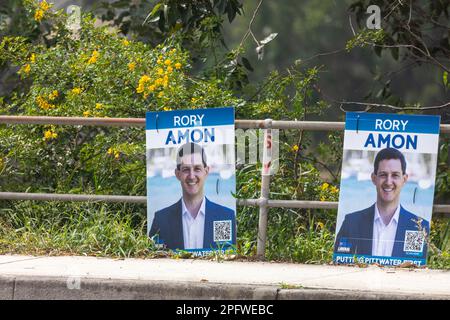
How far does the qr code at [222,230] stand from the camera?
8203 mm

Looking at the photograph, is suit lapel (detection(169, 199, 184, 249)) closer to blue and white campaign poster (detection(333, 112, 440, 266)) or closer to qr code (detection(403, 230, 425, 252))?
blue and white campaign poster (detection(333, 112, 440, 266))

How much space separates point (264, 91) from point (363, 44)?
1.19 m

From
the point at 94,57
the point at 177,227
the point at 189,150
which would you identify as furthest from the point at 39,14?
the point at 177,227

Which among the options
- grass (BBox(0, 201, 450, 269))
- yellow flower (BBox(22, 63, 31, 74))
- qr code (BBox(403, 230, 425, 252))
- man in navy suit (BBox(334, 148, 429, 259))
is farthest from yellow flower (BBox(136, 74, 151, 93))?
qr code (BBox(403, 230, 425, 252))

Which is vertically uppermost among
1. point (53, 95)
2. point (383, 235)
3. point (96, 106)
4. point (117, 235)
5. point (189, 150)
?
point (53, 95)

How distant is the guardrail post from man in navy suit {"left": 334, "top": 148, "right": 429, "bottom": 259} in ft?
1.99

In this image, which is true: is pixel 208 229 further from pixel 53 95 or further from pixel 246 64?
pixel 246 64

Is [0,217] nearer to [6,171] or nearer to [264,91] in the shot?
[6,171]

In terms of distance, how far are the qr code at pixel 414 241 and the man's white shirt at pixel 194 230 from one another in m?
1.66

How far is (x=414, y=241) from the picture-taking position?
7.91 metres

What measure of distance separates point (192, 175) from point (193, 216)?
34 centimetres

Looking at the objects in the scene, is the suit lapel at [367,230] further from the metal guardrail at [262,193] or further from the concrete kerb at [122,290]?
the concrete kerb at [122,290]

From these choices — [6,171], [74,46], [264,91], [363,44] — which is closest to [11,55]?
[74,46]
